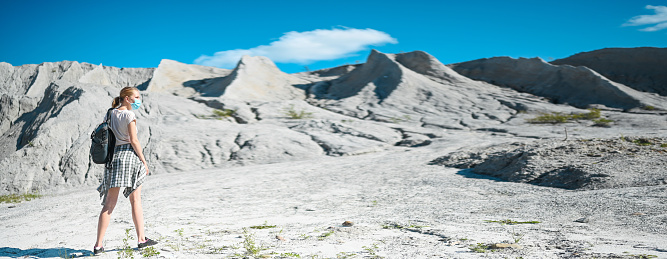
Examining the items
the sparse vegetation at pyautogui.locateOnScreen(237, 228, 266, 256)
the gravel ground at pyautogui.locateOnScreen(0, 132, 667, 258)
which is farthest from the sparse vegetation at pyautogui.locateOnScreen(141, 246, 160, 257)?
the sparse vegetation at pyautogui.locateOnScreen(237, 228, 266, 256)

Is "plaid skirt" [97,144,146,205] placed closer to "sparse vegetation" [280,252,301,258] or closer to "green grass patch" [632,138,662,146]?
"sparse vegetation" [280,252,301,258]

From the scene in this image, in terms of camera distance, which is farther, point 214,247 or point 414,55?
point 414,55

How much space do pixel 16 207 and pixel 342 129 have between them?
16495 millimetres

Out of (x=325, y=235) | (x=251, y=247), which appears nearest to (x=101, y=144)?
(x=251, y=247)

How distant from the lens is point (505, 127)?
27.3m

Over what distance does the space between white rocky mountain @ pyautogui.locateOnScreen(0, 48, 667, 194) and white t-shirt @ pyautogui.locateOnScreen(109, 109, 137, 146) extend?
1094 cm

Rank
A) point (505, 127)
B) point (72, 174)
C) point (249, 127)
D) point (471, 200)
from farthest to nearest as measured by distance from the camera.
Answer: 1. point (505, 127)
2. point (249, 127)
3. point (72, 174)
4. point (471, 200)

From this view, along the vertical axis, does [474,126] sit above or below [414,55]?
below

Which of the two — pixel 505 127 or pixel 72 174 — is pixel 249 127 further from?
pixel 505 127

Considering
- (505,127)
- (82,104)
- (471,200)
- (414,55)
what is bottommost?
(471,200)

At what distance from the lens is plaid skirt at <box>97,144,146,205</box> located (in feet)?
16.3

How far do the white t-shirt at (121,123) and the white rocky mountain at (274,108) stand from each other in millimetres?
10937

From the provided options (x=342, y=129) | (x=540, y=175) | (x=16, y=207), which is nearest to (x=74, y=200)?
(x=16, y=207)

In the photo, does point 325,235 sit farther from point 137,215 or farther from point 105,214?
point 105,214
